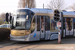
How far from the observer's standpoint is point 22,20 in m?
9.88

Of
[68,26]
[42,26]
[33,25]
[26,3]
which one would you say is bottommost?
[68,26]

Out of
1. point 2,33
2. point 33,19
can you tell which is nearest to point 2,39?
point 2,33

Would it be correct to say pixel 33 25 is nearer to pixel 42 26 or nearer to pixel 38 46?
pixel 42 26

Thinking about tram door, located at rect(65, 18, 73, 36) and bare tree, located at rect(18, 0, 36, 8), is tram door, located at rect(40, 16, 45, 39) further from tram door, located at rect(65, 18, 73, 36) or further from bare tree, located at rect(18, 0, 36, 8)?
bare tree, located at rect(18, 0, 36, 8)

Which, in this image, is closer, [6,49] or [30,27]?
[6,49]

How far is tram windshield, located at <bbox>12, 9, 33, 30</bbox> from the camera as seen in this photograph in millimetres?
9836

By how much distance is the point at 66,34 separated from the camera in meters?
12.6

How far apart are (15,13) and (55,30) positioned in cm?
484

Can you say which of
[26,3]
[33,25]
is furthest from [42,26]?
Result: [26,3]

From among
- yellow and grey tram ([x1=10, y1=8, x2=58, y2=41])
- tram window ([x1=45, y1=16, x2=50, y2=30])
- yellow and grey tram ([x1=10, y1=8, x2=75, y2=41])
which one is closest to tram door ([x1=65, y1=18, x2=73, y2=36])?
yellow and grey tram ([x1=10, y1=8, x2=75, y2=41])

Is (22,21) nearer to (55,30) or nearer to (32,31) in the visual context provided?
(32,31)

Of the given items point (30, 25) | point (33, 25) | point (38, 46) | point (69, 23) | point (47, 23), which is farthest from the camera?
point (69, 23)

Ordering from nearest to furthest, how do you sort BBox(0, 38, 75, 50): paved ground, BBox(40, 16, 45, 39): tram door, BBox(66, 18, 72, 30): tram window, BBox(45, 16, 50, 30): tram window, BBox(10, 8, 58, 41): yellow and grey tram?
BBox(0, 38, 75, 50): paved ground < BBox(10, 8, 58, 41): yellow and grey tram < BBox(40, 16, 45, 39): tram door < BBox(45, 16, 50, 30): tram window < BBox(66, 18, 72, 30): tram window

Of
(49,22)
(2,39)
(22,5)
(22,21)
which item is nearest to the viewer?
(22,21)
